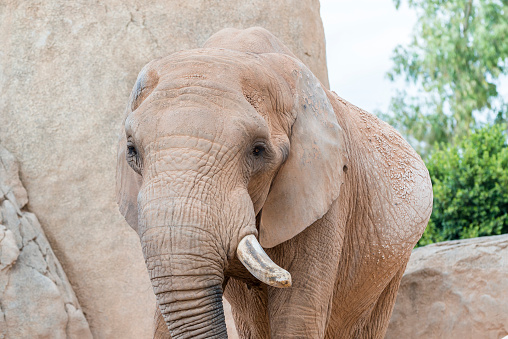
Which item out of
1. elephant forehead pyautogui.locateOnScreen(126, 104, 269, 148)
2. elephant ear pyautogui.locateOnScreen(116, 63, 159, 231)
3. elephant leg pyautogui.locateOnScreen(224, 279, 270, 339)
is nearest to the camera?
elephant forehead pyautogui.locateOnScreen(126, 104, 269, 148)

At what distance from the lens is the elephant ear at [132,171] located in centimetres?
311

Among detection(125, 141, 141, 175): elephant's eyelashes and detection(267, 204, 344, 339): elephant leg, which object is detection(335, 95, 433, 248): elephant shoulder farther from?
detection(125, 141, 141, 175): elephant's eyelashes

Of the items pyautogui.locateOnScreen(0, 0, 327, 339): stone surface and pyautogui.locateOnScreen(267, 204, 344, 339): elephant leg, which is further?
pyautogui.locateOnScreen(0, 0, 327, 339): stone surface

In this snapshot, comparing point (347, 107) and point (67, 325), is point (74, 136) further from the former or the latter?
point (347, 107)

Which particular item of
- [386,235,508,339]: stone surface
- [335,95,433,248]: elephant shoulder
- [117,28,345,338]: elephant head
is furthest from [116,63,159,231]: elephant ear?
[386,235,508,339]: stone surface

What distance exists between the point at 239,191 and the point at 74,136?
346cm

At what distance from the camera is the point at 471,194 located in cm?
821

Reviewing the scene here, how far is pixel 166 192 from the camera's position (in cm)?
273

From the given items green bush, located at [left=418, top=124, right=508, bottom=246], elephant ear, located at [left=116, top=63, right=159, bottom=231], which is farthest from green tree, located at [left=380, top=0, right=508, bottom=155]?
elephant ear, located at [left=116, top=63, right=159, bottom=231]

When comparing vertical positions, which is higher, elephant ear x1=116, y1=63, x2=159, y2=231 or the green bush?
elephant ear x1=116, y1=63, x2=159, y2=231

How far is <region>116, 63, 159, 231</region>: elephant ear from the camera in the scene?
10.2ft

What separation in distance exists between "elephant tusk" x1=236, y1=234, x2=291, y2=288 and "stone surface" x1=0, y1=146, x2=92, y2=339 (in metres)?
3.07

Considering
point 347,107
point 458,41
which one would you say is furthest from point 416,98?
point 347,107

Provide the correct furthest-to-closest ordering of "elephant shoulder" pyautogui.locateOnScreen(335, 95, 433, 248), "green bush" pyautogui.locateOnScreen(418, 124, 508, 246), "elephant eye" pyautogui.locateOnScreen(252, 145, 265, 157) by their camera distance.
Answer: "green bush" pyautogui.locateOnScreen(418, 124, 508, 246) → "elephant shoulder" pyautogui.locateOnScreen(335, 95, 433, 248) → "elephant eye" pyautogui.locateOnScreen(252, 145, 265, 157)
